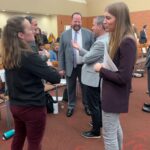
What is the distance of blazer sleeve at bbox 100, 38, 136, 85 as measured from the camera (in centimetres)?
146

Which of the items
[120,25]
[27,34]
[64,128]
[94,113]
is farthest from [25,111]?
[64,128]

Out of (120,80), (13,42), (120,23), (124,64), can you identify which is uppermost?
(120,23)

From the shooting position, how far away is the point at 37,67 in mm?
1538

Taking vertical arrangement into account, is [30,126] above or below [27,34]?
below

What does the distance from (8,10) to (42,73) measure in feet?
31.7

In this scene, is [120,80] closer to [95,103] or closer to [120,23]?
[120,23]

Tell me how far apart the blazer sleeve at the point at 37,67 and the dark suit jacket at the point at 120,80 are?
1.20ft

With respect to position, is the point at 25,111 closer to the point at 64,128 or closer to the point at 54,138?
the point at 54,138

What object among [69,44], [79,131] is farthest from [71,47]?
[79,131]

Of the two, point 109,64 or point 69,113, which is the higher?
point 109,64

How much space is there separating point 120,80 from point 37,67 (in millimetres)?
562

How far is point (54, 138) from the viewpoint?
2.83m

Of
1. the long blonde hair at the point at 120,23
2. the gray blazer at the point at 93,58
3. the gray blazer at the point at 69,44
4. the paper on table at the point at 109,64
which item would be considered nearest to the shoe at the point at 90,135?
the gray blazer at the point at 93,58

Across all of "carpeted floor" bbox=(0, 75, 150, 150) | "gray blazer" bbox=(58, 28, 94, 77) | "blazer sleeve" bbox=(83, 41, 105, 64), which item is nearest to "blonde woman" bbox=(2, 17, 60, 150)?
"blazer sleeve" bbox=(83, 41, 105, 64)
